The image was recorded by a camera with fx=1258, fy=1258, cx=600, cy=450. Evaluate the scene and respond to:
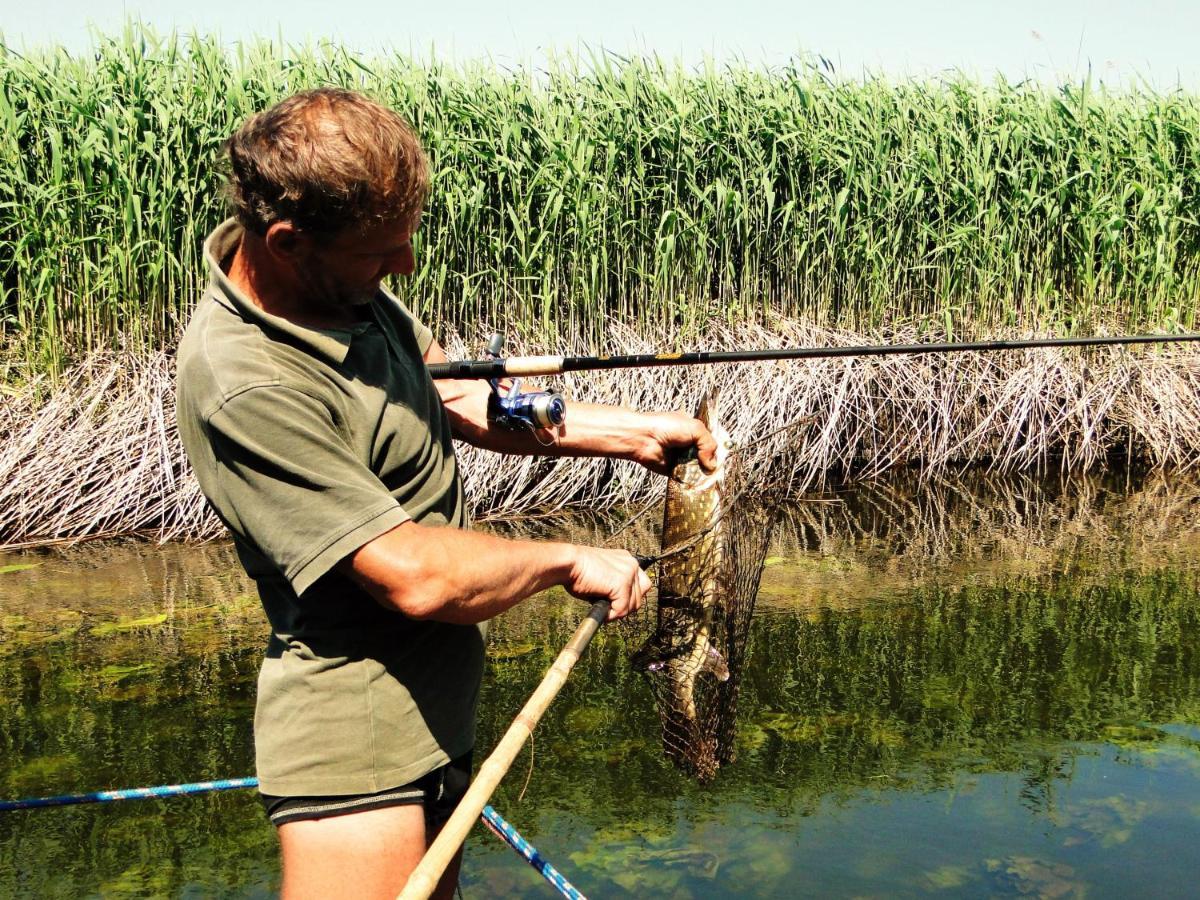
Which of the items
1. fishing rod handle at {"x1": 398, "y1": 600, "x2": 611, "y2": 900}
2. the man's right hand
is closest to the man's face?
the man's right hand

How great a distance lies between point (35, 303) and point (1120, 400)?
7.15m

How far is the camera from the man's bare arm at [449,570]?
5.94ft

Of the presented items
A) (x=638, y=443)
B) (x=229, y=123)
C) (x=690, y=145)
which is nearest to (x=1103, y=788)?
(x=638, y=443)

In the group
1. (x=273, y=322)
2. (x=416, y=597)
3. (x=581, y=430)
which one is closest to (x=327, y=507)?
(x=416, y=597)

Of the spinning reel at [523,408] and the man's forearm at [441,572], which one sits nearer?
the man's forearm at [441,572]

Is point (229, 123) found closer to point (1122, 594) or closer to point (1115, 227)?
point (1122, 594)

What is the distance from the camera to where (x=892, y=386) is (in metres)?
8.45

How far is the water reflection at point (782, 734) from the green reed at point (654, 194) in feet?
6.35

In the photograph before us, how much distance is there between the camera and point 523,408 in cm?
263

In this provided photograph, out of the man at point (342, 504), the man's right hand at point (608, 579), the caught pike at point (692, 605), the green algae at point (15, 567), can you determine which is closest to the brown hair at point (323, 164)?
the man at point (342, 504)

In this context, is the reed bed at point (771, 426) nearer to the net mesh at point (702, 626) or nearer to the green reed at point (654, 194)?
the green reed at point (654, 194)

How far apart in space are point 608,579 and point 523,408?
57cm

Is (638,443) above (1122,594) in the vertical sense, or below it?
above

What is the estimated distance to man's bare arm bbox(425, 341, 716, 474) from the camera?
271cm
